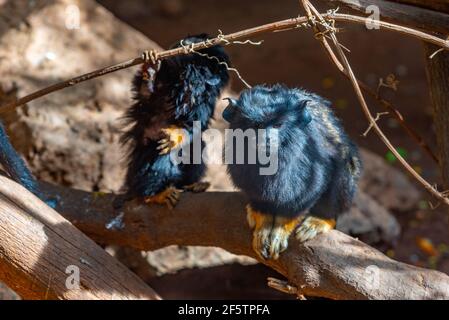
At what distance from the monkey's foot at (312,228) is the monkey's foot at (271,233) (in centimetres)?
5

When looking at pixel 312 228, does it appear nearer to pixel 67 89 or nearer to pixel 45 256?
pixel 45 256

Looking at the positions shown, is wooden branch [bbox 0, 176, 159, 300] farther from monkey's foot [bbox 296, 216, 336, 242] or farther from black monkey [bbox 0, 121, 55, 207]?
monkey's foot [bbox 296, 216, 336, 242]

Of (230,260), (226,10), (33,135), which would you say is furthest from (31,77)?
(226,10)

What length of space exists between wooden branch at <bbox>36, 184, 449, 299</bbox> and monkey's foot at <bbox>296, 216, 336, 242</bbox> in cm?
4

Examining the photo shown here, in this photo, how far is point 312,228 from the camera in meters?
3.48

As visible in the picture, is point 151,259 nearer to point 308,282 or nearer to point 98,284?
point 98,284

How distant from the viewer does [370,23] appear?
2842 millimetres

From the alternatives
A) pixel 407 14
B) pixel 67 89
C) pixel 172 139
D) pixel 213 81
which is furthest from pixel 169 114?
pixel 407 14

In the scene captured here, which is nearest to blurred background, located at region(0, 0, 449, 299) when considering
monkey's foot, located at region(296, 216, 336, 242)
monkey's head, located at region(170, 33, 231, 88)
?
monkey's head, located at region(170, 33, 231, 88)

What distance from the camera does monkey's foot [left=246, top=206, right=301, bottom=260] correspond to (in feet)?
11.5

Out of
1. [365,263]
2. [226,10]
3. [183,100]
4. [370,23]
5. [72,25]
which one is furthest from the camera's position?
[226,10]

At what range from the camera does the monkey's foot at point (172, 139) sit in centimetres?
395

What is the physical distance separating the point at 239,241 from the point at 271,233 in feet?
0.76
